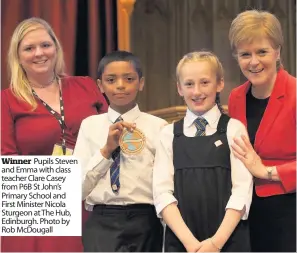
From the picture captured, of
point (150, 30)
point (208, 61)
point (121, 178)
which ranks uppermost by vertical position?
point (150, 30)

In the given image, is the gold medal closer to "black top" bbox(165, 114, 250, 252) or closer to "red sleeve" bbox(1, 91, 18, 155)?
"black top" bbox(165, 114, 250, 252)

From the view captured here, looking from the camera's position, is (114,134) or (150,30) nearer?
(114,134)

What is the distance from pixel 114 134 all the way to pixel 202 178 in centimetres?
25

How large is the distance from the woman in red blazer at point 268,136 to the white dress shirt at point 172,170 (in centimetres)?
3

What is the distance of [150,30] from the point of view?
216cm

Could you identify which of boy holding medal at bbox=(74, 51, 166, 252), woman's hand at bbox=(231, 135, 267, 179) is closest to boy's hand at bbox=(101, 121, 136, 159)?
boy holding medal at bbox=(74, 51, 166, 252)

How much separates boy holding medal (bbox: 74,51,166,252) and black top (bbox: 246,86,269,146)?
24 centimetres

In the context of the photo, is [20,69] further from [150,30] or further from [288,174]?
[288,174]

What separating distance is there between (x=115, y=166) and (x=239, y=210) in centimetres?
34

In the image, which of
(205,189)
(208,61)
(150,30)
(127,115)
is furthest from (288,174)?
(150,30)

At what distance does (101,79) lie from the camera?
61.1 inches

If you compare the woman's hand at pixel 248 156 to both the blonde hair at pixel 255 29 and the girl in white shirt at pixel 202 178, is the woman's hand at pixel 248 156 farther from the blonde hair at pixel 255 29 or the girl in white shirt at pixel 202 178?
the blonde hair at pixel 255 29

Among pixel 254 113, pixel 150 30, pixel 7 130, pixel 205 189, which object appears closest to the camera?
pixel 205 189

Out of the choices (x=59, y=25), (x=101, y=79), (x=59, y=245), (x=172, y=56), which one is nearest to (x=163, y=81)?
(x=172, y=56)
